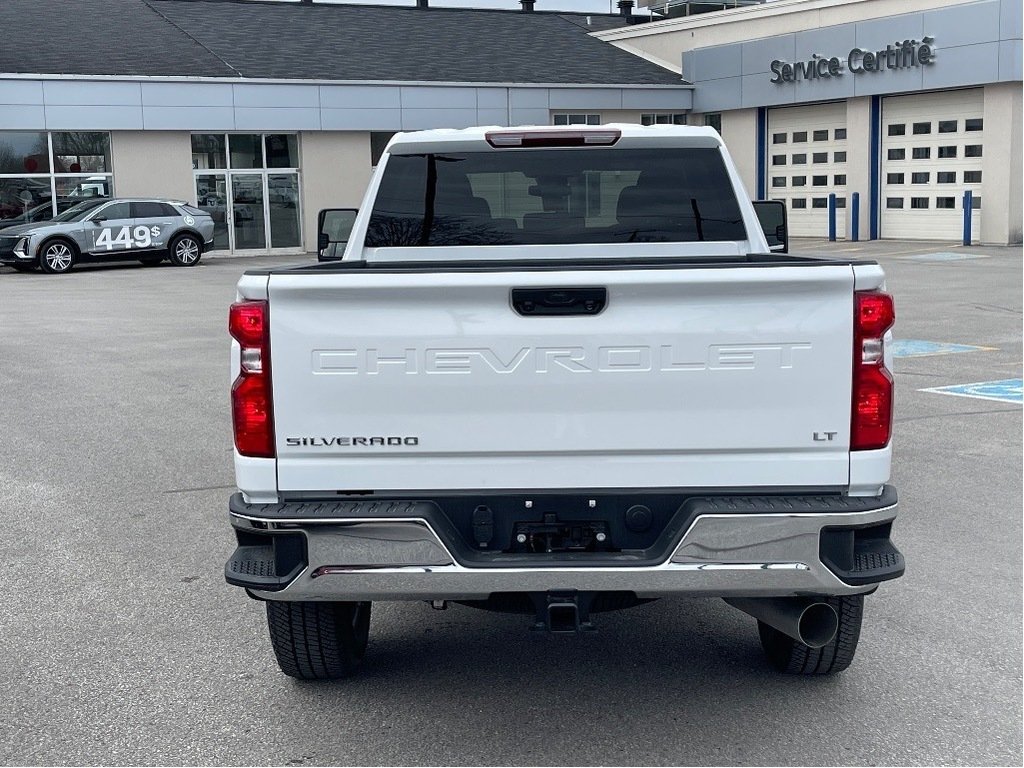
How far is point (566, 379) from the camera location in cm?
375

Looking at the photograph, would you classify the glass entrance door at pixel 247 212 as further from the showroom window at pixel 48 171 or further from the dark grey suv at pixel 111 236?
the dark grey suv at pixel 111 236

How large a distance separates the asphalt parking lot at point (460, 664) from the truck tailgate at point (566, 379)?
889mm

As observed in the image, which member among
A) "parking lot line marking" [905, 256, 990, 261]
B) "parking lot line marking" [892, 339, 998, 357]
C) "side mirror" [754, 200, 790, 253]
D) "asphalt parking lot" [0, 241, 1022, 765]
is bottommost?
"asphalt parking lot" [0, 241, 1022, 765]

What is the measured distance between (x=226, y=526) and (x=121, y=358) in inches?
297

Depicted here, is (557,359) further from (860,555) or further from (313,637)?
(313,637)

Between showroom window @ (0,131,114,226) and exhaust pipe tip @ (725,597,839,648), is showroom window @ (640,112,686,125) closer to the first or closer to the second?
showroom window @ (0,131,114,226)

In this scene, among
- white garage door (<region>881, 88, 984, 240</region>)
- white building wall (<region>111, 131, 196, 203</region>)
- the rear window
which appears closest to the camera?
the rear window

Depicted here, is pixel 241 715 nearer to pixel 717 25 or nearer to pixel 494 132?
pixel 494 132

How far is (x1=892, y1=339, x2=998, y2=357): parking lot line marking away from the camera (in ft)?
42.7

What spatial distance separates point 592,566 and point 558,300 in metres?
0.79

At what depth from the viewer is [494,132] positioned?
5172mm

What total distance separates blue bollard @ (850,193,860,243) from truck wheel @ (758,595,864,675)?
96.6 feet

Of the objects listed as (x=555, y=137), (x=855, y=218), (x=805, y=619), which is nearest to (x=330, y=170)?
(x=855, y=218)

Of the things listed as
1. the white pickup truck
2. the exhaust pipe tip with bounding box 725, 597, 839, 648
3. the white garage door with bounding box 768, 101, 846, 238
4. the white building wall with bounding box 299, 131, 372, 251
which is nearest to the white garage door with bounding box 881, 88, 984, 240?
the white garage door with bounding box 768, 101, 846, 238
